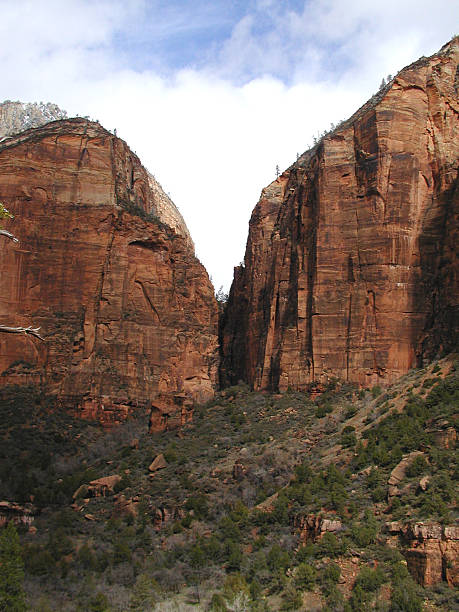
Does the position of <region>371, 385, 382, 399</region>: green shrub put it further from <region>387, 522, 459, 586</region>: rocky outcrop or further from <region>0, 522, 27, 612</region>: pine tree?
<region>0, 522, 27, 612</region>: pine tree

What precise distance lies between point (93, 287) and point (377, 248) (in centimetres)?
2341

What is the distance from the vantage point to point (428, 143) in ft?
188

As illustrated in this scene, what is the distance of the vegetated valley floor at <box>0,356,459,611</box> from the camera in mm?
34781

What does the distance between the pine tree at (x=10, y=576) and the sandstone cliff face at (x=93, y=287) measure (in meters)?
28.9

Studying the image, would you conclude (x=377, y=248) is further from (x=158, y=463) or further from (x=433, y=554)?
(x=433, y=554)

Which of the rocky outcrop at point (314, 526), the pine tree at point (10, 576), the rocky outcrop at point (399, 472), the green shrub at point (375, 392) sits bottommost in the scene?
the pine tree at point (10, 576)

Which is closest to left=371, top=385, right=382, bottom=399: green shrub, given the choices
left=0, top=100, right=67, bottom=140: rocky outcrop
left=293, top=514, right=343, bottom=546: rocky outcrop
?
left=293, top=514, right=343, bottom=546: rocky outcrop

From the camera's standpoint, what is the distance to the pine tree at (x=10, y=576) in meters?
32.4

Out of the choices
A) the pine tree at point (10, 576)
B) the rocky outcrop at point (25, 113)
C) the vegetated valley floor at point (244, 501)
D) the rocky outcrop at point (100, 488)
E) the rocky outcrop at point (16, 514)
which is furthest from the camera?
the rocky outcrop at point (25, 113)

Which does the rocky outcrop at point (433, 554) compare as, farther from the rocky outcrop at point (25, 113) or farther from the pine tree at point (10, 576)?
the rocky outcrop at point (25, 113)

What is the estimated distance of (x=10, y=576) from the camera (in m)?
33.6

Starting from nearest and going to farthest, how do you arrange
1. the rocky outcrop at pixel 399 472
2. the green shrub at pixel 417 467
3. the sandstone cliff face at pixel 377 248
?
the rocky outcrop at pixel 399 472
the green shrub at pixel 417 467
the sandstone cliff face at pixel 377 248

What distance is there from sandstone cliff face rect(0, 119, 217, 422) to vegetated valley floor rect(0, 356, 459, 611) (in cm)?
438

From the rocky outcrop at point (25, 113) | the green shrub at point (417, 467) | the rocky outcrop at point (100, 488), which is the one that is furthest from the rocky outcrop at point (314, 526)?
the rocky outcrop at point (25, 113)
